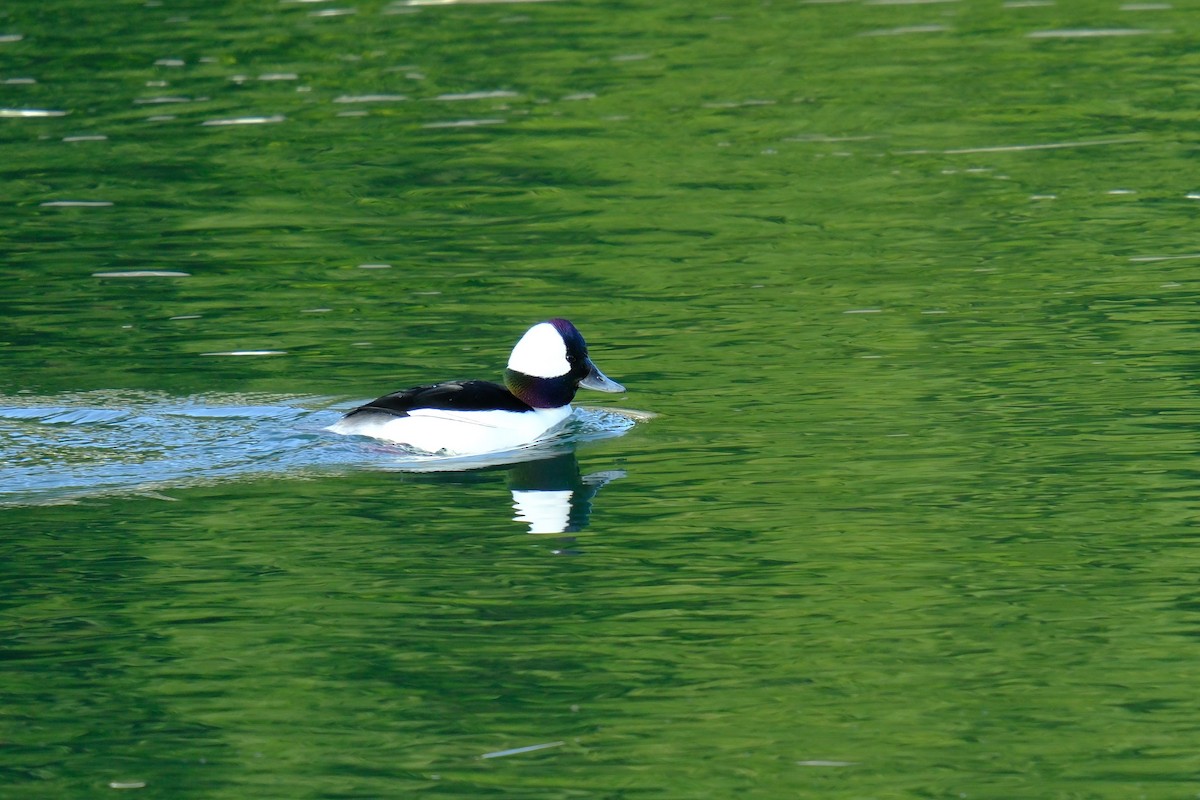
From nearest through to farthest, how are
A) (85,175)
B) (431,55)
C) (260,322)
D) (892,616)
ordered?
1. (892,616)
2. (260,322)
3. (85,175)
4. (431,55)

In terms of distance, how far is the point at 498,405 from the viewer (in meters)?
11.4

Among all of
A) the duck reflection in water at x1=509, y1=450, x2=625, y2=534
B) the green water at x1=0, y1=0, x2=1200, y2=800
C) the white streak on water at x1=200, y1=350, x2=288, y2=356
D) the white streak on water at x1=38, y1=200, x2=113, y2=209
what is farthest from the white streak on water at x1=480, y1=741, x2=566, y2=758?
the white streak on water at x1=38, y1=200, x2=113, y2=209

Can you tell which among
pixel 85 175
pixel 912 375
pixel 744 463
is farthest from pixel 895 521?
pixel 85 175

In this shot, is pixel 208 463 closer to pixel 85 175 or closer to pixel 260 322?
pixel 260 322

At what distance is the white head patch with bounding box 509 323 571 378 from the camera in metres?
11.6

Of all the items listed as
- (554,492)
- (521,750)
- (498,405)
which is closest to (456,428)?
(498,405)

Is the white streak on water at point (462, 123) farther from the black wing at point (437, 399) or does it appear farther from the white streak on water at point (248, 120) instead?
the black wing at point (437, 399)

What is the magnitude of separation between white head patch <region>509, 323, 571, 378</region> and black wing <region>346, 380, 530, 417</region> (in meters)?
0.45

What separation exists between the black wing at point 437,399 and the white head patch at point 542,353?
0.45 m

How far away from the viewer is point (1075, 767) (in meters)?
7.14

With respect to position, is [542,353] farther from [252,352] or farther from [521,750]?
[521,750]

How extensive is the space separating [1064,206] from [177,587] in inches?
356

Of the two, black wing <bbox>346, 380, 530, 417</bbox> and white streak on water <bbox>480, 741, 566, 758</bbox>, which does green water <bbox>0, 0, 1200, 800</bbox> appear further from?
black wing <bbox>346, 380, 530, 417</bbox>

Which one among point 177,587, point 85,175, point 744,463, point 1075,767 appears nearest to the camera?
point 1075,767
